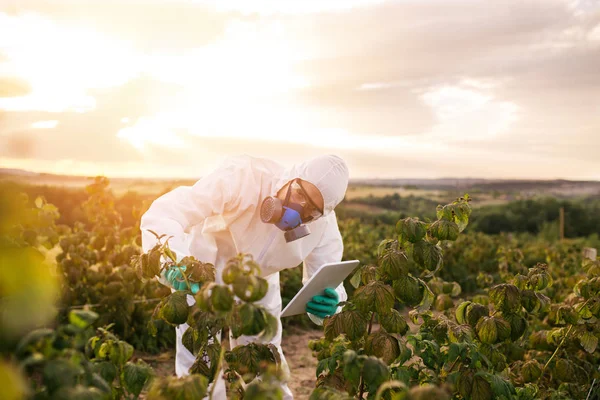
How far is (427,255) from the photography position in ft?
6.30

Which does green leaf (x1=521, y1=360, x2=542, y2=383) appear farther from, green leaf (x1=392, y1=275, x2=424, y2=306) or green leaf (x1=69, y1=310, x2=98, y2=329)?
green leaf (x1=69, y1=310, x2=98, y2=329)

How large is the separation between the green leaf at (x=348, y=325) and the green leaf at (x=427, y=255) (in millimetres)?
302

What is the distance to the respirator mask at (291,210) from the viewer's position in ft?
8.58

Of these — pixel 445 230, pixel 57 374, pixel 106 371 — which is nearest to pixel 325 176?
pixel 445 230

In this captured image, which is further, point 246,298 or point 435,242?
point 435,242

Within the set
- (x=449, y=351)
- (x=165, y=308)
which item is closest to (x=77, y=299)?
(x=165, y=308)

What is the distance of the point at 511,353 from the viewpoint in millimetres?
3213

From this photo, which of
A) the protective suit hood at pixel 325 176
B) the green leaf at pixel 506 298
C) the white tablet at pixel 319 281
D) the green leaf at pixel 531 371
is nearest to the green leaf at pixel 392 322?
the white tablet at pixel 319 281

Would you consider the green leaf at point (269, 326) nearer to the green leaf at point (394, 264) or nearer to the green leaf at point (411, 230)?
the green leaf at point (394, 264)

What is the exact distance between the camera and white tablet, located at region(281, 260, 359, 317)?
2.07m

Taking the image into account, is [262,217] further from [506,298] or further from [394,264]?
[506,298]

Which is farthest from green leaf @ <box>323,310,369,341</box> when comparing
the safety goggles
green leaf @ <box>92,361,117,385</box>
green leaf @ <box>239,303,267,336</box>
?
the safety goggles

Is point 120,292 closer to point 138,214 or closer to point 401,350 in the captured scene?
point 138,214

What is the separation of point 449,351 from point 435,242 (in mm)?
441
